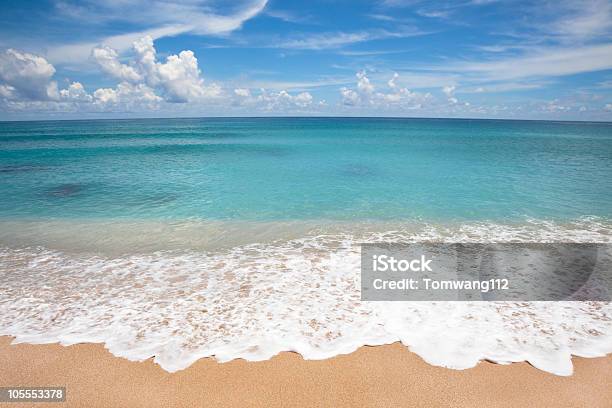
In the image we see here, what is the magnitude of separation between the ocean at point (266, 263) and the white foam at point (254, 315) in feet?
0.12

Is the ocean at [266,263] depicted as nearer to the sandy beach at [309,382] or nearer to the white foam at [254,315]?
the white foam at [254,315]

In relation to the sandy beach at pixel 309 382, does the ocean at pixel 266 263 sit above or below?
above

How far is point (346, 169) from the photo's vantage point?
2634 cm

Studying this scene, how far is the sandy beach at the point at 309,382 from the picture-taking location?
4805 millimetres

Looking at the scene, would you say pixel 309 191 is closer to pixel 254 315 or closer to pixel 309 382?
pixel 254 315

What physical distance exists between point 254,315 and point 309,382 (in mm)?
2118

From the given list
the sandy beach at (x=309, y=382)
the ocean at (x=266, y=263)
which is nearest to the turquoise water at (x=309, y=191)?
the ocean at (x=266, y=263)

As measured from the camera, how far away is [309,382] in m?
5.14

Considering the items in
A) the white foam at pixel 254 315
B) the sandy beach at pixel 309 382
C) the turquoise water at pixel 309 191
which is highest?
the turquoise water at pixel 309 191

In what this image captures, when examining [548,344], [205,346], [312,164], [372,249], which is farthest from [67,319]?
[312,164]

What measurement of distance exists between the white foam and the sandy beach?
0.24 metres

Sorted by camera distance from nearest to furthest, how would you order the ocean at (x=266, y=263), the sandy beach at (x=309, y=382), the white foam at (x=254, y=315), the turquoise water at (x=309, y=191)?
the sandy beach at (x=309, y=382)
the white foam at (x=254, y=315)
the ocean at (x=266, y=263)
the turquoise water at (x=309, y=191)

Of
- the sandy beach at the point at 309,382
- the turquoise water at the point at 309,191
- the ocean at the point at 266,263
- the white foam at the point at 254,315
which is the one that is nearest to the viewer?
the sandy beach at the point at 309,382

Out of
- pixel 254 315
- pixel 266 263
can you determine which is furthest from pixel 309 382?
pixel 266 263
